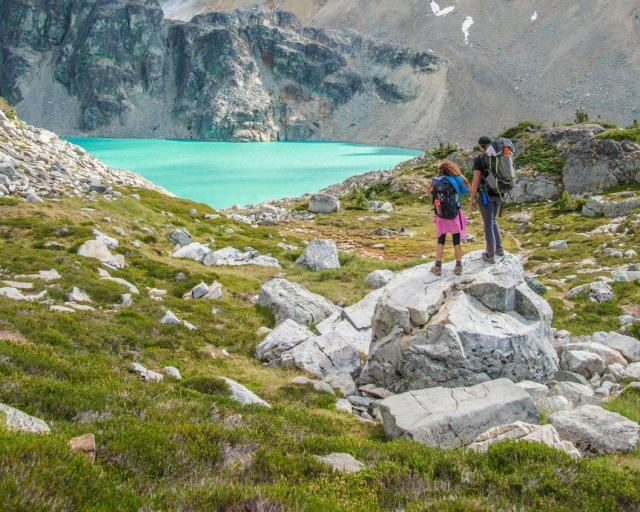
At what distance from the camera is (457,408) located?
33.7ft

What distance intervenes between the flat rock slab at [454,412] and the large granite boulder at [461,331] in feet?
4.32

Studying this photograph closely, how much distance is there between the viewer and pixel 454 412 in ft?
33.1

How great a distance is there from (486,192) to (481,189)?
0.16 metres

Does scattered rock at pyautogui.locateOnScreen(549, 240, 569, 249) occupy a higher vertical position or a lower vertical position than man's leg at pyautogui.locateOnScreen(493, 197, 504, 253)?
lower

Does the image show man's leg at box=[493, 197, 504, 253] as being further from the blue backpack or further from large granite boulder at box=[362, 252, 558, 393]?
the blue backpack

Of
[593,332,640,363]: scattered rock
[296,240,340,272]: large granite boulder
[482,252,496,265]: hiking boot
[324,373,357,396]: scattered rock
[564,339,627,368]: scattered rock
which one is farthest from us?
[296,240,340,272]: large granite boulder

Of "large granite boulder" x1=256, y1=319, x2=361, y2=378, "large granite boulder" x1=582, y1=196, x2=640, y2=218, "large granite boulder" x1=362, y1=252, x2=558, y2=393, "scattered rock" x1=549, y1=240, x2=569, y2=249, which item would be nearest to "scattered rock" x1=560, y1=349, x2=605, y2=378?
"large granite boulder" x1=362, y1=252, x2=558, y2=393

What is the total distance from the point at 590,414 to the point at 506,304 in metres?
4.38

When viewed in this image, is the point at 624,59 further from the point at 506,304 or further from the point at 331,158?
the point at 506,304

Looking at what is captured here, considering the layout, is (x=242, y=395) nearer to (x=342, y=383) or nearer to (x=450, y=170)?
(x=342, y=383)

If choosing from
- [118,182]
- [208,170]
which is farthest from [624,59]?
[118,182]

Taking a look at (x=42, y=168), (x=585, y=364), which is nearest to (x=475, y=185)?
(x=585, y=364)

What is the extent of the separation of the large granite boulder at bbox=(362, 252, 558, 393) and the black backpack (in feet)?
5.81

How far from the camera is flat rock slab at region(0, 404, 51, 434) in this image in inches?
239
